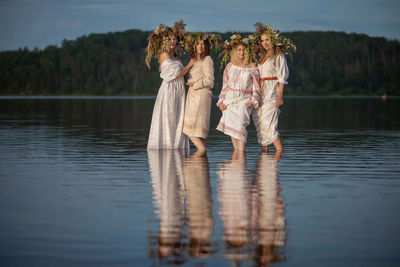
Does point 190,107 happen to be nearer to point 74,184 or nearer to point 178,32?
point 178,32

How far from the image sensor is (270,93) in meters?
12.6

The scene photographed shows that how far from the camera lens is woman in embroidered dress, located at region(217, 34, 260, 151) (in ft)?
40.7

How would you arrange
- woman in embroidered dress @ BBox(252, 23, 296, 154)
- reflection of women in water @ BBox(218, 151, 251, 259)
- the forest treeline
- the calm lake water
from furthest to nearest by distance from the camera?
the forest treeline, woman in embroidered dress @ BBox(252, 23, 296, 154), reflection of women in water @ BBox(218, 151, 251, 259), the calm lake water

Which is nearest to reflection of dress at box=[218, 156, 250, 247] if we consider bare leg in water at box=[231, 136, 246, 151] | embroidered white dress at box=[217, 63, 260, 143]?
embroidered white dress at box=[217, 63, 260, 143]

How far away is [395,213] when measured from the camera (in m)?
6.81

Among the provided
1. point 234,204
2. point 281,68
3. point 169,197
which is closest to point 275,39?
point 281,68

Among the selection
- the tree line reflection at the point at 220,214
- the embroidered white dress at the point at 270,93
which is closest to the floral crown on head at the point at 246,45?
the embroidered white dress at the point at 270,93

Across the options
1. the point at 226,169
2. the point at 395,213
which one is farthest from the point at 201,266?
the point at 226,169

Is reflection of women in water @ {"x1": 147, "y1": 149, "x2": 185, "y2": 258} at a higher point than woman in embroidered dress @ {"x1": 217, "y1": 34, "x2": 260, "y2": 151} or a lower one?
lower

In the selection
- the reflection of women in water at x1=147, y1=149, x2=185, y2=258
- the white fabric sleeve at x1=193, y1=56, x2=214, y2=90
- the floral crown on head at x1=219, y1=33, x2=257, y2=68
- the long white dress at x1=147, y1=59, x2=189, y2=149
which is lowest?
the reflection of women in water at x1=147, y1=149, x2=185, y2=258

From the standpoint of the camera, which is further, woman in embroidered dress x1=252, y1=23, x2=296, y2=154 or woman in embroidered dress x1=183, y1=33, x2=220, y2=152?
woman in embroidered dress x1=183, y1=33, x2=220, y2=152

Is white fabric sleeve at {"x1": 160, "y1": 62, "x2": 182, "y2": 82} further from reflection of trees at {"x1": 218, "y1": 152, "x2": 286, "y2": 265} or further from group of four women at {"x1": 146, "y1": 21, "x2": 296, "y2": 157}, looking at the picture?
reflection of trees at {"x1": 218, "y1": 152, "x2": 286, "y2": 265}

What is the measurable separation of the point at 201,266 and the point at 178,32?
8.63 m

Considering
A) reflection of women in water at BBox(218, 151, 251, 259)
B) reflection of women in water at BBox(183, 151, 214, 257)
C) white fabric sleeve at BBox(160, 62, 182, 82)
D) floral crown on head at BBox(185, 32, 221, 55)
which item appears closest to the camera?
reflection of women in water at BBox(183, 151, 214, 257)
